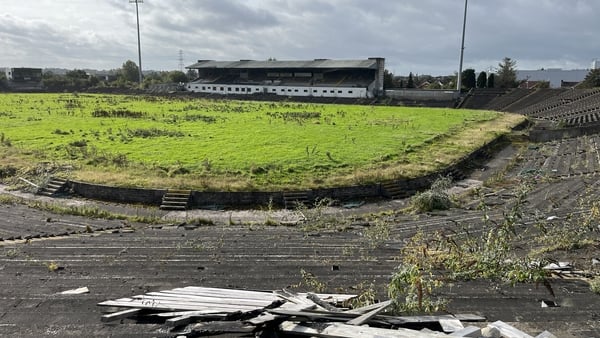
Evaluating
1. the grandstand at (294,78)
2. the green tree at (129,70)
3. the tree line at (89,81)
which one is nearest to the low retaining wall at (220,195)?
the grandstand at (294,78)

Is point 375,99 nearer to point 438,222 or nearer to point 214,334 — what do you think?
point 438,222

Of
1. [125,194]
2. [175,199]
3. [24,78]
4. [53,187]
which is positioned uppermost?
[24,78]

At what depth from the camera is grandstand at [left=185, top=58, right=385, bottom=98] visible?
7044 centimetres

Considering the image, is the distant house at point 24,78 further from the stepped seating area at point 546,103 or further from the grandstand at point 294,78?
the stepped seating area at point 546,103

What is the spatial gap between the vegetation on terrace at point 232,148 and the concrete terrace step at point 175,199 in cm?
63

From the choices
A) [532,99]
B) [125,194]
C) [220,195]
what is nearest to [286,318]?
[220,195]

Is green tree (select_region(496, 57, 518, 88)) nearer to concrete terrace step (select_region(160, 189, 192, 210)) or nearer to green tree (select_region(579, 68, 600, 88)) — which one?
green tree (select_region(579, 68, 600, 88))

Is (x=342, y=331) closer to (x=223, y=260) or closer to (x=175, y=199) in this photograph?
(x=223, y=260)

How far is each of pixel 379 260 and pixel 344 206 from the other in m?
8.60

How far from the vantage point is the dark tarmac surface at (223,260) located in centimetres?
575

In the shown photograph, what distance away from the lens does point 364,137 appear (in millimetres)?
29688

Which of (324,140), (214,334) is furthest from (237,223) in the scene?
(324,140)

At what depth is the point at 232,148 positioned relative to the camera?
25.0 metres

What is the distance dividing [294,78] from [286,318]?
76.6 metres
